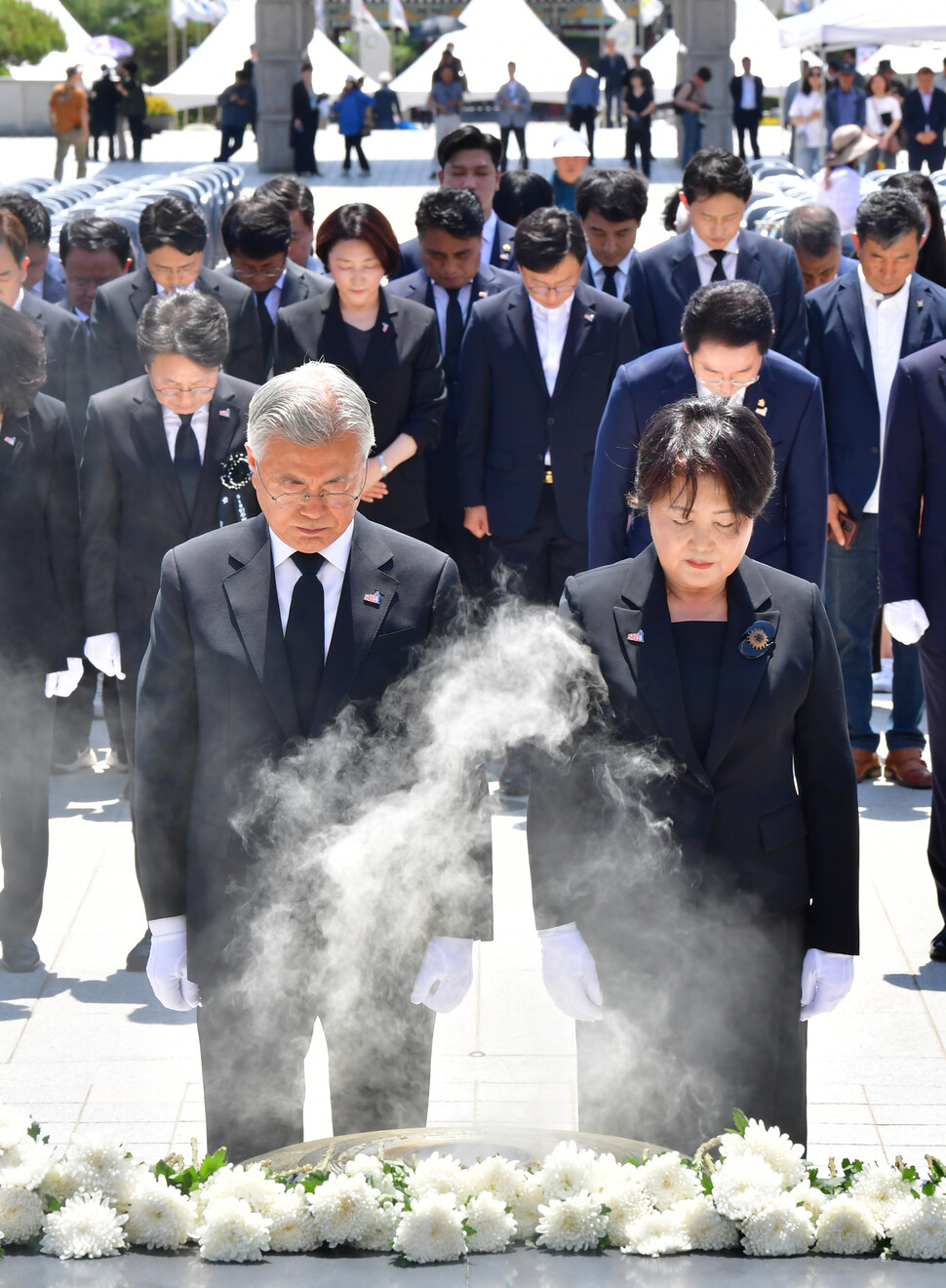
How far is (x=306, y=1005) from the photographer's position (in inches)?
144

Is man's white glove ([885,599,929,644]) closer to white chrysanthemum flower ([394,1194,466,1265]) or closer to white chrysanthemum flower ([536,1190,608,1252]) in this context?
white chrysanthemum flower ([536,1190,608,1252])

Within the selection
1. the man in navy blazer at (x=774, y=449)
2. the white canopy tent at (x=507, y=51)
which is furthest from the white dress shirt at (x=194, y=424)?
the white canopy tent at (x=507, y=51)

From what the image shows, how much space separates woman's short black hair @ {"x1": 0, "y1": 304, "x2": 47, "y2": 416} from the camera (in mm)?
5359

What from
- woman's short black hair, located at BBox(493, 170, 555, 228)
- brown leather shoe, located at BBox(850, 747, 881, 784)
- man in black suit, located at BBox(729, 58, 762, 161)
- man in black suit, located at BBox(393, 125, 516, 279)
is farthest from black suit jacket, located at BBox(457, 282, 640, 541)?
man in black suit, located at BBox(729, 58, 762, 161)

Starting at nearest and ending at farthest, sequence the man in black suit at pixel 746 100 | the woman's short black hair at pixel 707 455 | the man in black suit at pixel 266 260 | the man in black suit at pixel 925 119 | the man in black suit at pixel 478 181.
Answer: the woman's short black hair at pixel 707 455, the man in black suit at pixel 266 260, the man in black suit at pixel 478 181, the man in black suit at pixel 925 119, the man in black suit at pixel 746 100

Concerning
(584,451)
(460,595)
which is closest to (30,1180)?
(460,595)

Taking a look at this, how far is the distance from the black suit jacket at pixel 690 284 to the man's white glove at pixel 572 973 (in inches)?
168

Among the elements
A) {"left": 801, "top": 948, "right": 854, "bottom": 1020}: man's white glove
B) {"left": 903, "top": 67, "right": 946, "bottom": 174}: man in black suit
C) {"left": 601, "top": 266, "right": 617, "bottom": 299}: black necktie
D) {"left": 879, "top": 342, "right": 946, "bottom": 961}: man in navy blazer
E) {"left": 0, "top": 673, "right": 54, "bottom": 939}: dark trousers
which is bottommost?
{"left": 0, "top": 673, "right": 54, "bottom": 939}: dark trousers

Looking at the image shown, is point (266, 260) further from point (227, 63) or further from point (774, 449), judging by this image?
point (227, 63)

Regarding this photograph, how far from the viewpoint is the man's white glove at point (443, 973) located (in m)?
3.61

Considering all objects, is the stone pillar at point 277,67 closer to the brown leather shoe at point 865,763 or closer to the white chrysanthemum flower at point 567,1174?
the brown leather shoe at point 865,763

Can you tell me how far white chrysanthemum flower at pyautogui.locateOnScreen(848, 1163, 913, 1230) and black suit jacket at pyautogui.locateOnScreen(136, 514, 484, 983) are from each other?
1.17m

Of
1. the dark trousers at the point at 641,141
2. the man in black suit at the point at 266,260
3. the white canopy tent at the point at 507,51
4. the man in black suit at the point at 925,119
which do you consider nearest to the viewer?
the man in black suit at the point at 266,260

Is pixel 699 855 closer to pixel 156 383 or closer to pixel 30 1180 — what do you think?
pixel 30 1180
